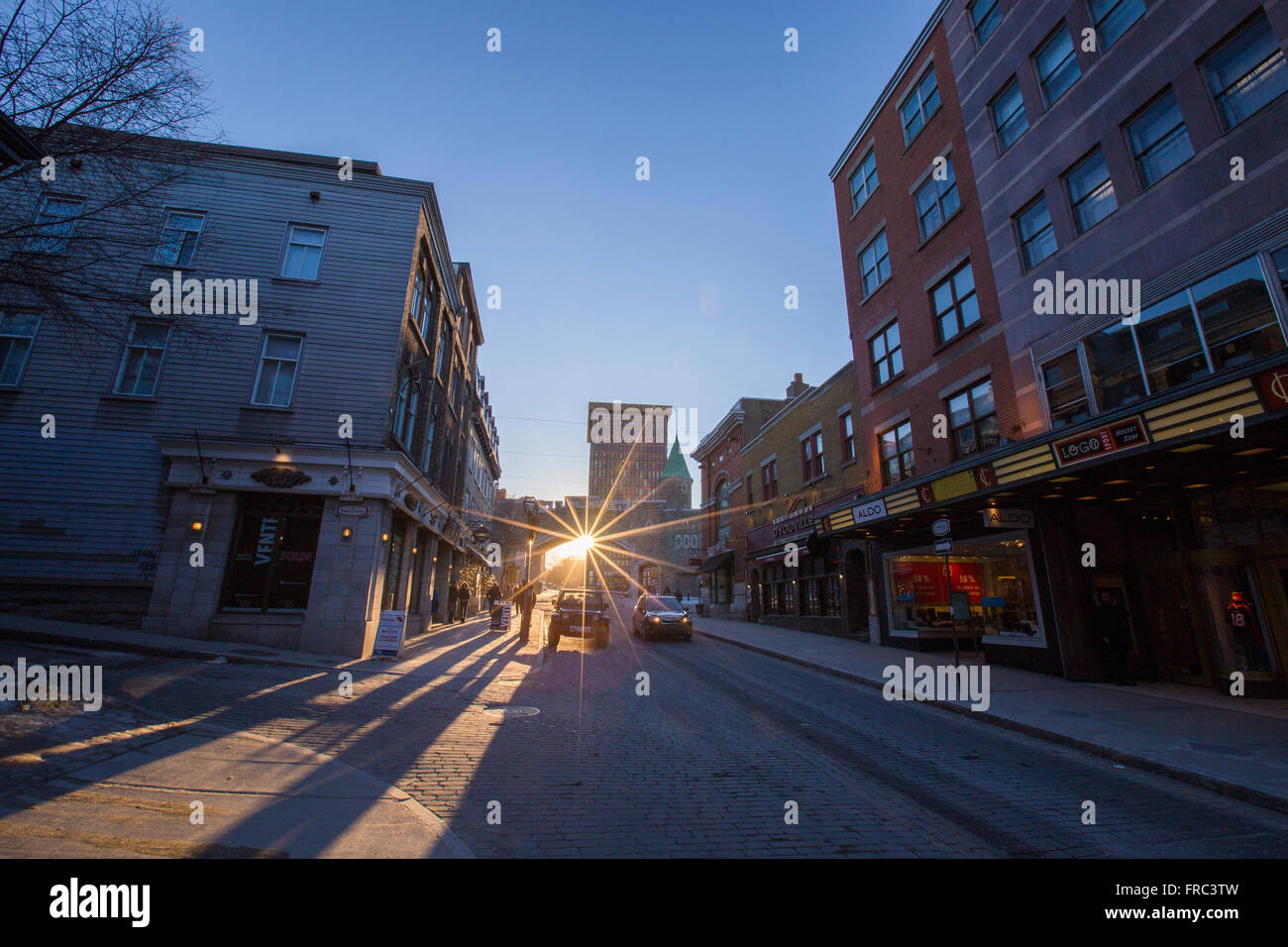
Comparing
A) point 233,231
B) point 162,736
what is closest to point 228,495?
point 233,231

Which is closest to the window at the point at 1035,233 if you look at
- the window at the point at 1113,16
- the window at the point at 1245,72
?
the window at the point at 1113,16

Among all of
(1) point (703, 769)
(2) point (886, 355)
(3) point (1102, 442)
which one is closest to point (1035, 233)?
(2) point (886, 355)

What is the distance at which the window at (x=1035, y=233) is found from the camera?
13.0 metres

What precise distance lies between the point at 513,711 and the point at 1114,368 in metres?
13.6

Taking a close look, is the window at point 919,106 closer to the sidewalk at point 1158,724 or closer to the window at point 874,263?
the window at point 874,263

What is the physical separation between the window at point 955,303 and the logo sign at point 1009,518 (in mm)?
5648

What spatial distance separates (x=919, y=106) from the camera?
18.0m

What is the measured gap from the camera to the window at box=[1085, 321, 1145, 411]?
421 inches

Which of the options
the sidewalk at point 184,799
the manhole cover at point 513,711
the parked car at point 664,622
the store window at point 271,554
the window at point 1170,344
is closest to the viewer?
the sidewalk at point 184,799

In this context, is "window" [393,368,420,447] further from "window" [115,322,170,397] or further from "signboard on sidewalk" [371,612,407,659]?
"window" [115,322,170,397]

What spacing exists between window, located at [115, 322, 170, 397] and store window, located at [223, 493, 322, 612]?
466cm

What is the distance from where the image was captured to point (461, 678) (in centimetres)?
1099
